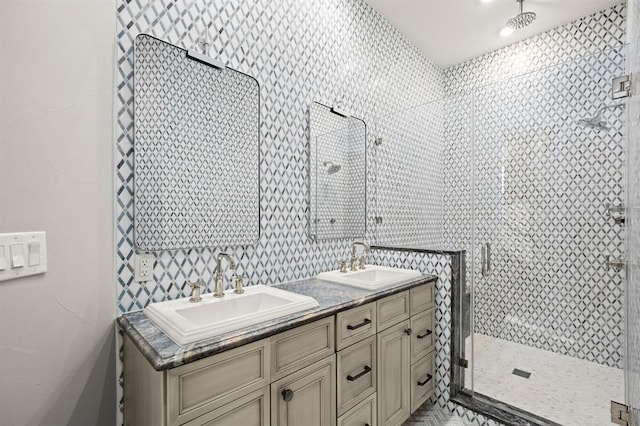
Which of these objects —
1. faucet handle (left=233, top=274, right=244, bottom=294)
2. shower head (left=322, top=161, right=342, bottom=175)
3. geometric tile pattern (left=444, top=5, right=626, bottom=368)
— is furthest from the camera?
shower head (left=322, top=161, right=342, bottom=175)

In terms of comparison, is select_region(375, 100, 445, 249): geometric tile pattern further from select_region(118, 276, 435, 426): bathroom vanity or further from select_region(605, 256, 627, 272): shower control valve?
select_region(605, 256, 627, 272): shower control valve

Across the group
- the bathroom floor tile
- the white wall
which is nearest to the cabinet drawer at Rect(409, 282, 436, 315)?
the bathroom floor tile

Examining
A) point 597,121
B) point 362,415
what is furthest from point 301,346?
point 597,121

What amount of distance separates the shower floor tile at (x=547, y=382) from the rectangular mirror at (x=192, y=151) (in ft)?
6.16

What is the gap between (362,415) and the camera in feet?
5.29

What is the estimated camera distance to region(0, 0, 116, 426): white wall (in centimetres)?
107

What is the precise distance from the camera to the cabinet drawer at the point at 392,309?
5.70 feet

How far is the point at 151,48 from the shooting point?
144 cm

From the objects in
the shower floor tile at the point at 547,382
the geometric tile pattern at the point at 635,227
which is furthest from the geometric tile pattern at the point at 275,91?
the geometric tile pattern at the point at 635,227

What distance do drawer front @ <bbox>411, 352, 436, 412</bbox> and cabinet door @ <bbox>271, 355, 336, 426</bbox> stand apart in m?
0.75

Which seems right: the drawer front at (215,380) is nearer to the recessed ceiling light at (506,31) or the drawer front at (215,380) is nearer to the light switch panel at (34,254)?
the light switch panel at (34,254)

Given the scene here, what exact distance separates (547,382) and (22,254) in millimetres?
2963

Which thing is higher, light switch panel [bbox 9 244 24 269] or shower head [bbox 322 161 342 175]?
shower head [bbox 322 161 342 175]

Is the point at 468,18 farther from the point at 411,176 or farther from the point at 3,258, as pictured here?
the point at 3,258
